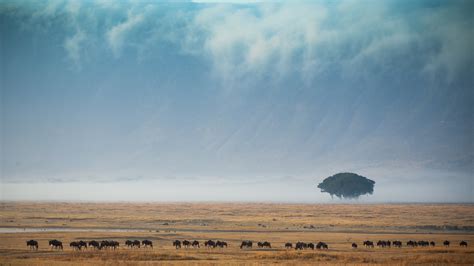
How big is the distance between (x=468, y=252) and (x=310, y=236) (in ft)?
67.8

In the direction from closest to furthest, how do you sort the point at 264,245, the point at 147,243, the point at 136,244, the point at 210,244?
the point at 210,244 → the point at 136,244 → the point at 147,243 → the point at 264,245

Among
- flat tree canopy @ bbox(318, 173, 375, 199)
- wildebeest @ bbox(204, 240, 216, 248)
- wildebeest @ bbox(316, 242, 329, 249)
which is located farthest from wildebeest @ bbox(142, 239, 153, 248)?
flat tree canopy @ bbox(318, 173, 375, 199)

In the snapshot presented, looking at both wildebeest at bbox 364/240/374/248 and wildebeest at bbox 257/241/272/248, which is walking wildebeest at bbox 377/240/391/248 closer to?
wildebeest at bbox 364/240/374/248

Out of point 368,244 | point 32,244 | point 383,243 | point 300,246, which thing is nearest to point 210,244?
point 300,246

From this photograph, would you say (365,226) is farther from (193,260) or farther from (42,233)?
(193,260)

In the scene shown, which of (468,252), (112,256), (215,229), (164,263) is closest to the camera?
(164,263)

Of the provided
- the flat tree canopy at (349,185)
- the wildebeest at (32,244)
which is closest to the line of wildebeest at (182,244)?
the wildebeest at (32,244)

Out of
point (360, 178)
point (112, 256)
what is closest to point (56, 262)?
point (112, 256)

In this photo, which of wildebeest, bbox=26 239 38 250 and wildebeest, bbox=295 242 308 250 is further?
wildebeest, bbox=295 242 308 250

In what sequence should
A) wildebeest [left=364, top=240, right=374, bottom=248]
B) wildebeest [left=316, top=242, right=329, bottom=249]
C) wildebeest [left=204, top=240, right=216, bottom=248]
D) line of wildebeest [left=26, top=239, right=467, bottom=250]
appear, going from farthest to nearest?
1. wildebeest [left=364, top=240, right=374, bottom=248]
2. wildebeest [left=316, top=242, right=329, bottom=249]
3. wildebeest [left=204, top=240, right=216, bottom=248]
4. line of wildebeest [left=26, top=239, right=467, bottom=250]

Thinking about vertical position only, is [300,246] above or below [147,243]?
below

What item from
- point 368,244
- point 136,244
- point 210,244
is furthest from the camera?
point 368,244

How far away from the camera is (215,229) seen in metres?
88.1

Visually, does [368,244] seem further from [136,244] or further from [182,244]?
[136,244]
